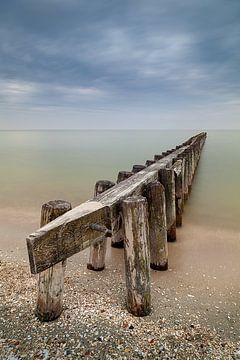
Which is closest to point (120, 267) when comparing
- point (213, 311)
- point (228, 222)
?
point (213, 311)

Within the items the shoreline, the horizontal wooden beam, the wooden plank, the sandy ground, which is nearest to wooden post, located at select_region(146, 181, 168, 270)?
the sandy ground

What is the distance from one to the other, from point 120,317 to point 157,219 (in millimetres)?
1421

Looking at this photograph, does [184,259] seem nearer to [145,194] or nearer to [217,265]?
[217,265]

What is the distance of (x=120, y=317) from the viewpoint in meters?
2.90

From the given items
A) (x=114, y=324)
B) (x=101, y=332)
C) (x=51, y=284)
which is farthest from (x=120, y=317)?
(x=51, y=284)

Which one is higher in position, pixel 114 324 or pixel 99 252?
pixel 99 252

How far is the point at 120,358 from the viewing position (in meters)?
2.39

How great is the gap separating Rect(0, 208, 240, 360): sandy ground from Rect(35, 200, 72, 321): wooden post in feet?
0.38

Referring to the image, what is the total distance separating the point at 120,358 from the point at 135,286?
689 millimetres

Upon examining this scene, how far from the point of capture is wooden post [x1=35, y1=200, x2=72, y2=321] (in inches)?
103

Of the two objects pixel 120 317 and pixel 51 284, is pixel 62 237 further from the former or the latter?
pixel 120 317

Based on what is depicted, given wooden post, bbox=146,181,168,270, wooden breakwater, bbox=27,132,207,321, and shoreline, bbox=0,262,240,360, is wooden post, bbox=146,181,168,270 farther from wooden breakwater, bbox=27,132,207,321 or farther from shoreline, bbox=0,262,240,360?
shoreline, bbox=0,262,240,360

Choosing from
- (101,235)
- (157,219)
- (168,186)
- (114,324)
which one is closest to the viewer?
(101,235)

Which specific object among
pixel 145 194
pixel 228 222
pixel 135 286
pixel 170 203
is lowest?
pixel 228 222
